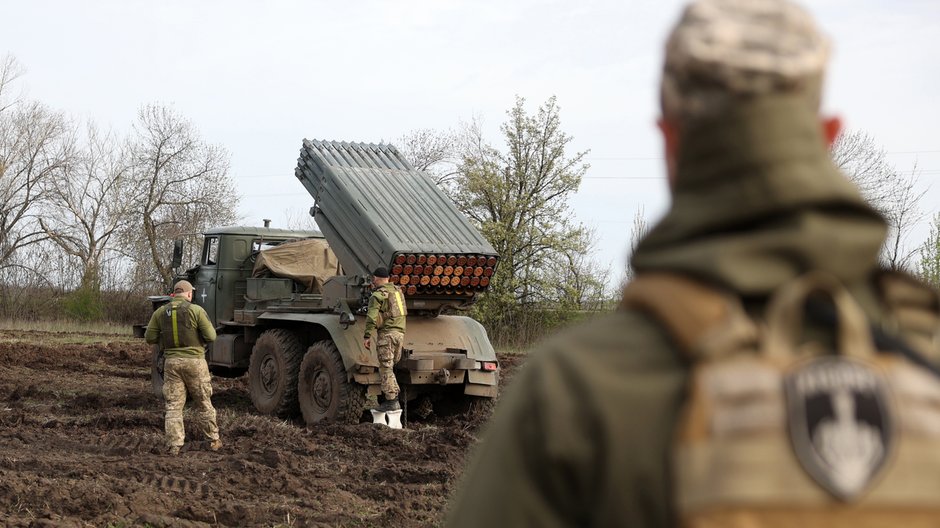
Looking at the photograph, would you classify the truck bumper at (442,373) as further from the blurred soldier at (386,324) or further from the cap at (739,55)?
the cap at (739,55)

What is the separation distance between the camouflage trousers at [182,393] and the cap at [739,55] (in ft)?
31.7

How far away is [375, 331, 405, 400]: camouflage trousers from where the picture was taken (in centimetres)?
1163

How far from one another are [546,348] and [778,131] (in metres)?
0.42

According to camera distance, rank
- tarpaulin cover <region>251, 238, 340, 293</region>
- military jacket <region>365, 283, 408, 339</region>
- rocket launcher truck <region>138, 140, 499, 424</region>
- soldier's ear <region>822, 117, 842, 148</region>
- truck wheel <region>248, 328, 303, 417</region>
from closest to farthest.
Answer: soldier's ear <region>822, 117, 842, 148</region> < military jacket <region>365, 283, 408, 339</region> < rocket launcher truck <region>138, 140, 499, 424</region> < truck wheel <region>248, 328, 303, 417</region> < tarpaulin cover <region>251, 238, 340, 293</region>

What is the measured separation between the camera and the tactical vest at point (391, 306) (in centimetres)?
1152

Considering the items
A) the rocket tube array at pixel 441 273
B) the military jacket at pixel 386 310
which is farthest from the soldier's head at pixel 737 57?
the rocket tube array at pixel 441 273

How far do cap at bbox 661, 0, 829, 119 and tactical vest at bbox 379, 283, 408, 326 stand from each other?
1004cm

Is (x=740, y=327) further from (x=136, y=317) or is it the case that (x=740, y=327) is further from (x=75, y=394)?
(x=136, y=317)

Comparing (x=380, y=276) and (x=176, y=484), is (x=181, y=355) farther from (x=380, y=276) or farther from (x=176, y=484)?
(x=176, y=484)

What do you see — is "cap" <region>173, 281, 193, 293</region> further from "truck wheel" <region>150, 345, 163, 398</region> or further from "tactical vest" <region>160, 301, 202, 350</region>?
"truck wheel" <region>150, 345, 163, 398</region>

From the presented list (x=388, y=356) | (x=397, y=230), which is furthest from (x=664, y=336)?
(x=397, y=230)

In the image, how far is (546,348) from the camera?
1495 millimetres

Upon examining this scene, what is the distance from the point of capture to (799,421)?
136cm

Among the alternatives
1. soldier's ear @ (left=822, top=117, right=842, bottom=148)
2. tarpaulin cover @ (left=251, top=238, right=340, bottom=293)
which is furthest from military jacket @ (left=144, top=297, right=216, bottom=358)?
soldier's ear @ (left=822, top=117, right=842, bottom=148)
